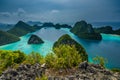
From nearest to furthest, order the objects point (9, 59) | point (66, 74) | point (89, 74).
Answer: point (89, 74)
point (66, 74)
point (9, 59)

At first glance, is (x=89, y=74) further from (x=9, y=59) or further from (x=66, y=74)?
(x=9, y=59)

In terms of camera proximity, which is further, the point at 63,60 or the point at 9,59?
the point at 9,59

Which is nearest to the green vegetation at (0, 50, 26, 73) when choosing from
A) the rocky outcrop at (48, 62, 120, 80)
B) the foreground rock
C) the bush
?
the foreground rock

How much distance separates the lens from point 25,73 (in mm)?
43125

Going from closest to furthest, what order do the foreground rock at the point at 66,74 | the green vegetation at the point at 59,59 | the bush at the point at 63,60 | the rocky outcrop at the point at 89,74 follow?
1. the rocky outcrop at the point at 89,74
2. the foreground rock at the point at 66,74
3. the bush at the point at 63,60
4. the green vegetation at the point at 59,59

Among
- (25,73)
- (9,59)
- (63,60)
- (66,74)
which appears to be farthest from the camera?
(9,59)

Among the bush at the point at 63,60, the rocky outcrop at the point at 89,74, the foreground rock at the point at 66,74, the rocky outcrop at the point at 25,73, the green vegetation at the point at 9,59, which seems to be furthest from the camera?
the green vegetation at the point at 9,59

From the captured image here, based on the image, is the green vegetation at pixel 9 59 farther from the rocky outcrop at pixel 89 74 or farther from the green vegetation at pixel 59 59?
the rocky outcrop at pixel 89 74

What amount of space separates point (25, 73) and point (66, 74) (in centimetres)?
→ 904

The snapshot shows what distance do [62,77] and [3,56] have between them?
40.4 m

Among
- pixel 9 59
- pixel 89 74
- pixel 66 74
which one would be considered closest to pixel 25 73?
pixel 66 74

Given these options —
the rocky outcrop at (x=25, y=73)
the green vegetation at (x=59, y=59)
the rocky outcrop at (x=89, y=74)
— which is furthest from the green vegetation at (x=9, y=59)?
the rocky outcrop at (x=89, y=74)

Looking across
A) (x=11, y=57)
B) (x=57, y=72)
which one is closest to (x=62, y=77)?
(x=57, y=72)

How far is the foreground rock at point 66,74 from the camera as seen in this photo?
39.8 metres
